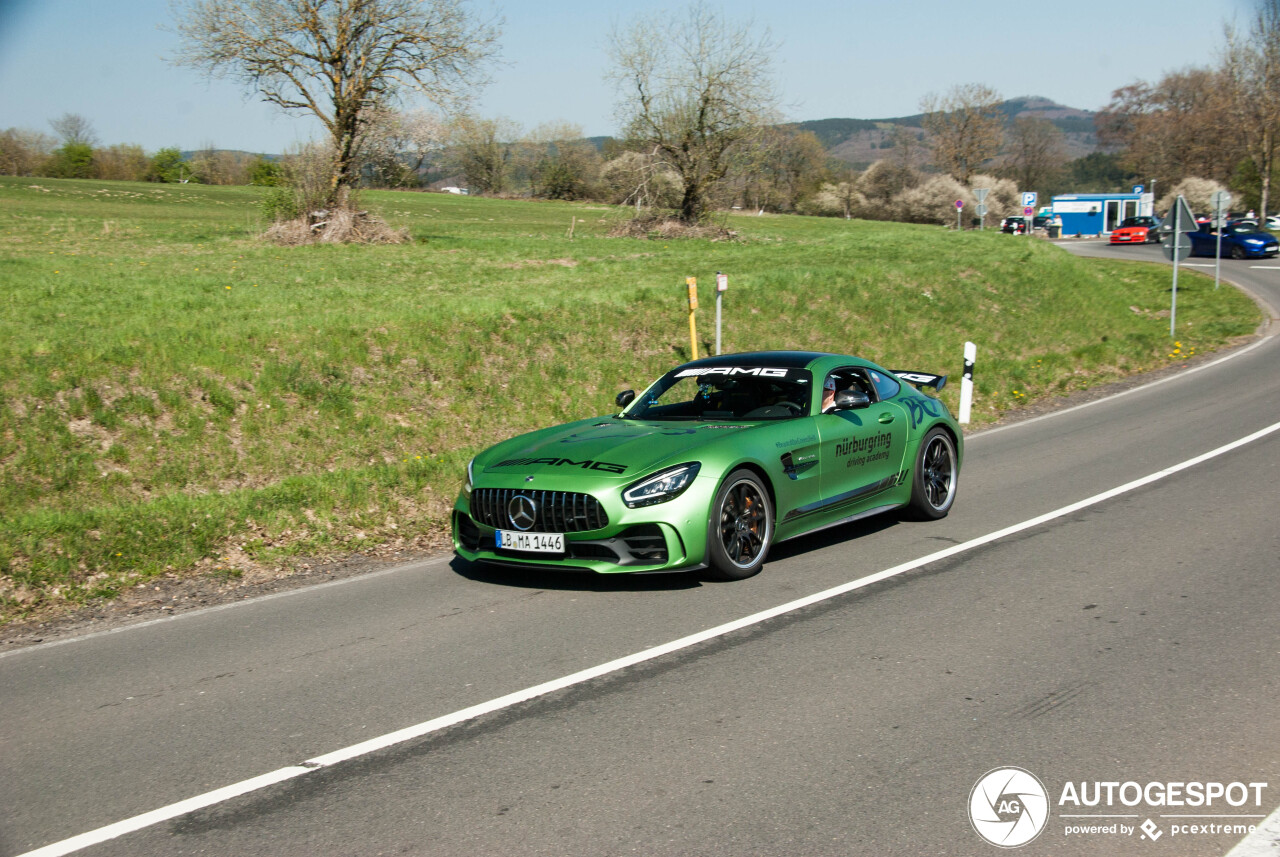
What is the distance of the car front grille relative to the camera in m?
6.81

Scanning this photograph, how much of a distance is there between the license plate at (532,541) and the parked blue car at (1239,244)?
50.7 meters

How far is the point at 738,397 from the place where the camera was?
833 centimetres

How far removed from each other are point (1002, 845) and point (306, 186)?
27.5m

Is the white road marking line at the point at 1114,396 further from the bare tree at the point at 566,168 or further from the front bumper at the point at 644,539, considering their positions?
the bare tree at the point at 566,168

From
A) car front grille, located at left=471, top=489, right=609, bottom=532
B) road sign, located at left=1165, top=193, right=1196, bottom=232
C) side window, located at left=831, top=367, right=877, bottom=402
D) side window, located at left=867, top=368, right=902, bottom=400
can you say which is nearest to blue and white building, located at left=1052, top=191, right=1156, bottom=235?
Result: road sign, located at left=1165, top=193, right=1196, bottom=232

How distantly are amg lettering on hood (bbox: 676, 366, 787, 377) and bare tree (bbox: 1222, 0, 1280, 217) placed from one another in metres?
81.8

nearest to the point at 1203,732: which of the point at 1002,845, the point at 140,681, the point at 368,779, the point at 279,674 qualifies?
the point at 1002,845

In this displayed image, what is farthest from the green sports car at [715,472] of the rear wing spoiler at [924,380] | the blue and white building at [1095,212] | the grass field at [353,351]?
the blue and white building at [1095,212]

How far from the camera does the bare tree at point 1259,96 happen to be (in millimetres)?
76312

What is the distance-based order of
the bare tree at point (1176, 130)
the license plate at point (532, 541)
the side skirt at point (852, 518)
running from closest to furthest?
1. the license plate at point (532, 541)
2. the side skirt at point (852, 518)
3. the bare tree at point (1176, 130)

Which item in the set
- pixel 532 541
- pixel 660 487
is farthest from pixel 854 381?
pixel 532 541

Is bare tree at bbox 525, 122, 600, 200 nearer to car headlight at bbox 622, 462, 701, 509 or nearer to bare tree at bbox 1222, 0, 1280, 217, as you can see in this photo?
bare tree at bbox 1222, 0, 1280, 217

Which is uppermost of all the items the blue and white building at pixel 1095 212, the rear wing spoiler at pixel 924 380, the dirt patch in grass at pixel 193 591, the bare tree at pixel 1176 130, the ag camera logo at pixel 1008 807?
the bare tree at pixel 1176 130

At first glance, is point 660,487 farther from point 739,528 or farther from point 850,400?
point 850,400
